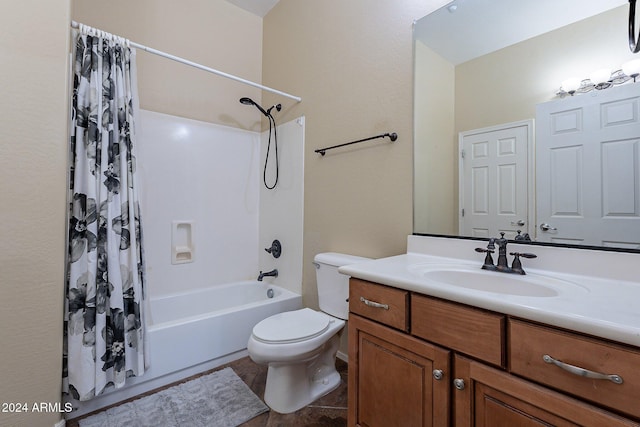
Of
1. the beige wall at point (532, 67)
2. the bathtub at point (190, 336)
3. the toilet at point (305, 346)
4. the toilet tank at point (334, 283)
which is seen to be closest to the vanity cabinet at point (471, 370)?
the toilet at point (305, 346)

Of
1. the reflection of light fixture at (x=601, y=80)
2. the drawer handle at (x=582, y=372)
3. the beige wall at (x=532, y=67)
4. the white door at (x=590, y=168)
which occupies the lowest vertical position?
the drawer handle at (x=582, y=372)

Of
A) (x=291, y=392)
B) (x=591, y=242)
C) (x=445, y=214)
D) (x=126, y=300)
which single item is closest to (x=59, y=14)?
(x=126, y=300)

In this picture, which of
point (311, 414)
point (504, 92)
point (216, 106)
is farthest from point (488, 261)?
point (216, 106)

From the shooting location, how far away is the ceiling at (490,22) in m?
1.08

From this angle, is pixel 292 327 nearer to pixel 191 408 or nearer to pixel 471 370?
pixel 191 408

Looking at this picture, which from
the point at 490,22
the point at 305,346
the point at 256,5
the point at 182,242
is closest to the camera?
the point at 490,22

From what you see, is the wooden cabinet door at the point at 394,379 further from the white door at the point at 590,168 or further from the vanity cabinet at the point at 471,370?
the white door at the point at 590,168

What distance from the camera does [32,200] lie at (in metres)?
1.23

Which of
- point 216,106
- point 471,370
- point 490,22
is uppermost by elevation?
point 216,106

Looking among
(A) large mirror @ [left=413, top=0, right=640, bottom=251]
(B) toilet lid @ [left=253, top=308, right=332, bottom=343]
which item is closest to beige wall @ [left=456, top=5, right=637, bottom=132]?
(A) large mirror @ [left=413, top=0, right=640, bottom=251]

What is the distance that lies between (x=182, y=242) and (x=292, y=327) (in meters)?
1.37

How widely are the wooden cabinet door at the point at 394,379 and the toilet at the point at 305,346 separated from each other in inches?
14.7

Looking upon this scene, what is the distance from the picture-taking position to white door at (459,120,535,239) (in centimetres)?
117

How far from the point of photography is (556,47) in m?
1.10
